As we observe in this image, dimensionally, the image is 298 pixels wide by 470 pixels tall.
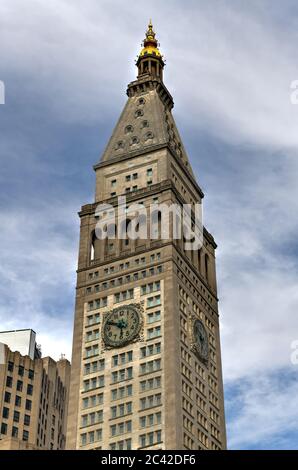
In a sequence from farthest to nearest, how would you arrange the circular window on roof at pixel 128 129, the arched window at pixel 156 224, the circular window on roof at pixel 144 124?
1. the circular window on roof at pixel 128 129
2. the circular window on roof at pixel 144 124
3. the arched window at pixel 156 224

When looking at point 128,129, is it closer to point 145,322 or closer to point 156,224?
point 156,224

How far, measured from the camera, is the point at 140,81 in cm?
15775

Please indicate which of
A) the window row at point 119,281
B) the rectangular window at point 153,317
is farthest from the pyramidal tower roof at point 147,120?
the rectangular window at point 153,317

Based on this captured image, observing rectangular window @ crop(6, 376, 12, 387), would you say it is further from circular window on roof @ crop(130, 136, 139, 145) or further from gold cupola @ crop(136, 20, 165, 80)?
gold cupola @ crop(136, 20, 165, 80)

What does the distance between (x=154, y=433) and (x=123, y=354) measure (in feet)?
44.1

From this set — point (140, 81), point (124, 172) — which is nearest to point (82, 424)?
point (124, 172)

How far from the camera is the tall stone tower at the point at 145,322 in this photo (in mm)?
108500

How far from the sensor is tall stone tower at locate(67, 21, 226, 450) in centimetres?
10850

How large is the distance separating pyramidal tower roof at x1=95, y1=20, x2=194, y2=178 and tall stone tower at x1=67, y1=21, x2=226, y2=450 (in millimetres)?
432

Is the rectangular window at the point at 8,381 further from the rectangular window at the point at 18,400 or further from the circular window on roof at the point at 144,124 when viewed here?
the circular window on roof at the point at 144,124

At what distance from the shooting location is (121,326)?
117 metres

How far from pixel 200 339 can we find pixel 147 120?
4531 centimetres

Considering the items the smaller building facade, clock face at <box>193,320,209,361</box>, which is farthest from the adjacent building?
clock face at <box>193,320,209,361</box>

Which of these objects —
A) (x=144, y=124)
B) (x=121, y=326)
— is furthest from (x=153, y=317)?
(x=144, y=124)
